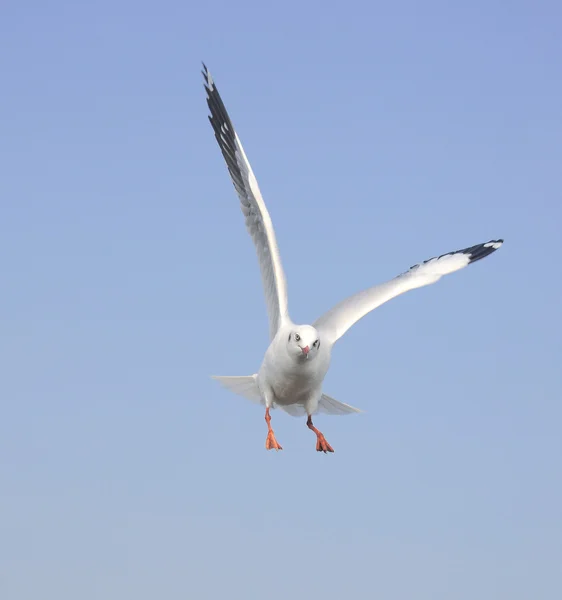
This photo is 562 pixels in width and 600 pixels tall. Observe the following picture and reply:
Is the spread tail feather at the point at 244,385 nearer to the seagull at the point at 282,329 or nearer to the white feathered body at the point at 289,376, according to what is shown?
the seagull at the point at 282,329

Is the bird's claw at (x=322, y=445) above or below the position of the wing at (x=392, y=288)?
below

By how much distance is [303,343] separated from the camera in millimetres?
14195

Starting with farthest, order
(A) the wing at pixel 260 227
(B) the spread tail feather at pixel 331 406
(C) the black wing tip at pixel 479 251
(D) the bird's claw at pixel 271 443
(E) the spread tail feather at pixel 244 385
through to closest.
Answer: (C) the black wing tip at pixel 479 251
(B) the spread tail feather at pixel 331 406
(E) the spread tail feather at pixel 244 385
(A) the wing at pixel 260 227
(D) the bird's claw at pixel 271 443

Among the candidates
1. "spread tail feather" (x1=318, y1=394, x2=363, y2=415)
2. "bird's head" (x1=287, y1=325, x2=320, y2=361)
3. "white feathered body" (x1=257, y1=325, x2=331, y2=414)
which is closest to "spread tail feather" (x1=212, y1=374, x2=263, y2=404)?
"white feathered body" (x1=257, y1=325, x2=331, y2=414)

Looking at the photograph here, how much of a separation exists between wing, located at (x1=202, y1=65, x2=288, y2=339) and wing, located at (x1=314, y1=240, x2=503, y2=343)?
69 centimetres

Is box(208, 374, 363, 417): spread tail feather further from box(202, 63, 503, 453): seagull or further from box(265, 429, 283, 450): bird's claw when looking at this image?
box(265, 429, 283, 450): bird's claw

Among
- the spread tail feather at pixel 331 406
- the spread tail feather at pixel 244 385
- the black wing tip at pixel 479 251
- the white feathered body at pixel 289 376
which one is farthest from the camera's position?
the black wing tip at pixel 479 251

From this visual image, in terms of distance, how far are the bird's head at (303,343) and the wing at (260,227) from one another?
1.06m

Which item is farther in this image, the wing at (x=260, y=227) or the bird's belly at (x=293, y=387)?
the wing at (x=260, y=227)

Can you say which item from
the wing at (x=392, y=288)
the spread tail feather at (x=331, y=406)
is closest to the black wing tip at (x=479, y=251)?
the wing at (x=392, y=288)

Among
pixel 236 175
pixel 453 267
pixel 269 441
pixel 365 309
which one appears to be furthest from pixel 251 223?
pixel 453 267

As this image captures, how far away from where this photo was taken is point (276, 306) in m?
16.1

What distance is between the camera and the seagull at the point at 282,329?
1470 centimetres

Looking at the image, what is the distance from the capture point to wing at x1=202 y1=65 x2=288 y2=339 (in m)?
15.7
